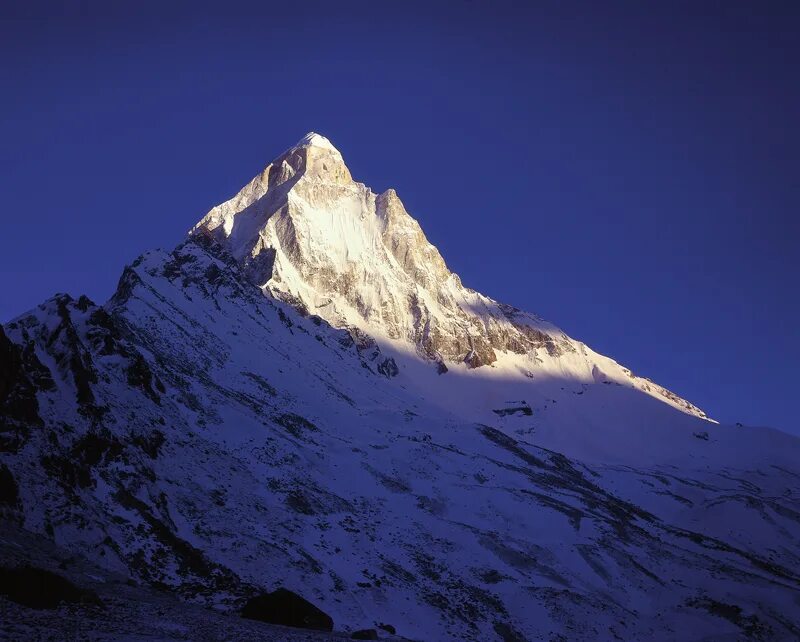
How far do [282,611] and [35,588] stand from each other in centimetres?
1139

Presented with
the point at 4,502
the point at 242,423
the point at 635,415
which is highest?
the point at 635,415

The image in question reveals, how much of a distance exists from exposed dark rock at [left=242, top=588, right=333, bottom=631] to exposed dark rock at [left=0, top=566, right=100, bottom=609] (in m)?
9.14

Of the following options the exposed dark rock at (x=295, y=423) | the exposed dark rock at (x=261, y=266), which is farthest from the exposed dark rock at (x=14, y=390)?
the exposed dark rock at (x=261, y=266)

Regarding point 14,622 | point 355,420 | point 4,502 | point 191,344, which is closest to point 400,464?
point 355,420

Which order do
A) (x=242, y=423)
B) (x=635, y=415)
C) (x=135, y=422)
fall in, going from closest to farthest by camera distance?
(x=135, y=422)
(x=242, y=423)
(x=635, y=415)

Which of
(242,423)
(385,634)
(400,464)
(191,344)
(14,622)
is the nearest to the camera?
(14,622)

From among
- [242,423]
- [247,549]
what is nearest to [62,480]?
[247,549]

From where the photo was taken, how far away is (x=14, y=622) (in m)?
19.2

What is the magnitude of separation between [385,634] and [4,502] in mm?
19540

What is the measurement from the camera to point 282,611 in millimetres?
30484

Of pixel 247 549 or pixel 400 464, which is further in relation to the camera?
pixel 400 464

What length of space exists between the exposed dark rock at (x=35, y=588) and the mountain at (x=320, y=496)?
10649 mm

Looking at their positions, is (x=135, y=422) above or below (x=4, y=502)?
above

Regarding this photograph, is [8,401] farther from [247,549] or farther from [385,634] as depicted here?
[385,634]
